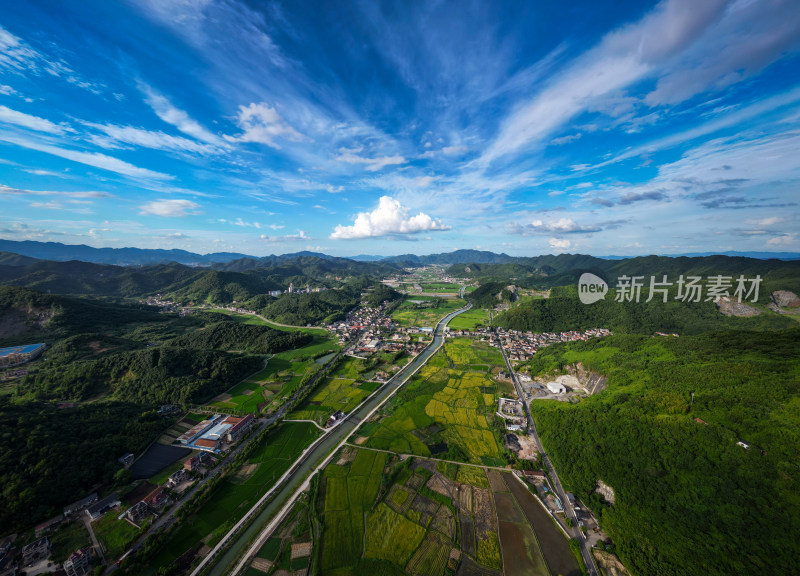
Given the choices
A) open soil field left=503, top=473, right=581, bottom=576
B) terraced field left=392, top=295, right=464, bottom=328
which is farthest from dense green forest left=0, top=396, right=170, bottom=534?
terraced field left=392, top=295, right=464, bottom=328

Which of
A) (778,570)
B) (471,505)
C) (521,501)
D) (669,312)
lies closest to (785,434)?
(778,570)

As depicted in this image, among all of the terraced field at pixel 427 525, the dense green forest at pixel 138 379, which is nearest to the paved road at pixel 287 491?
the terraced field at pixel 427 525

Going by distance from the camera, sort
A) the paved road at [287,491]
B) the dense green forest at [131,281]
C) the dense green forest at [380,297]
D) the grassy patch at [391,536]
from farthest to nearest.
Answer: the dense green forest at [380,297], the dense green forest at [131,281], the grassy patch at [391,536], the paved road at [287,491]

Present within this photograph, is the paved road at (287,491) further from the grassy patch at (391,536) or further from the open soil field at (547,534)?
the open soil field at (547,534)

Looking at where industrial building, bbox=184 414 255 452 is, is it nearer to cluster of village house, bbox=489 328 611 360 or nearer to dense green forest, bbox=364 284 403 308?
Result: cluster of village house, bbox=489 328 611 360

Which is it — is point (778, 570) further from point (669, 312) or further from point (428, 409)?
point (669, 312)

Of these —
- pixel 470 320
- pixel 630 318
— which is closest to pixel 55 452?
pixel 470 320
